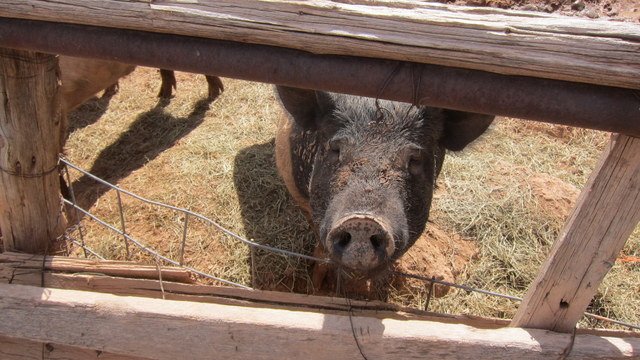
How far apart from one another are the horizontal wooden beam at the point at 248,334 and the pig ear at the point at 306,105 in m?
1.36

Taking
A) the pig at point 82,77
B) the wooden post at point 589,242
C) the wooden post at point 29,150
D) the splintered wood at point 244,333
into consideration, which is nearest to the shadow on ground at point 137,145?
the pig at point 82,77

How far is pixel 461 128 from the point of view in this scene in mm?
3088

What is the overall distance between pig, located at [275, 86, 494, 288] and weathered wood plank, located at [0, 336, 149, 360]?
117 cm

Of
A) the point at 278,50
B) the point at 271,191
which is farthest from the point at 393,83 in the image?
the point at 271,191

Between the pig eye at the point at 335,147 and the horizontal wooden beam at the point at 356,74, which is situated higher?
the horizontal wooden beam at the point at 356,74

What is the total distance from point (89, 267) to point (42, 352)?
43cm

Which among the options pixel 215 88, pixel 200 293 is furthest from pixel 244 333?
pixel 215 88

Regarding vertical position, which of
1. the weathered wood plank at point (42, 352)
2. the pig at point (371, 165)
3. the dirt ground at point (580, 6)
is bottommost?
the weathered wood plank at point (42, 352)

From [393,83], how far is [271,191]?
363 centimetres

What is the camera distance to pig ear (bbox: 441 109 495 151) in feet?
9.73

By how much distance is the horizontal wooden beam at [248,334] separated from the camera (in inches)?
80.5

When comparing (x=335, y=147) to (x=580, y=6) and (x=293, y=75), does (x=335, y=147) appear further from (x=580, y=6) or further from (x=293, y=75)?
(x=580, y=6)

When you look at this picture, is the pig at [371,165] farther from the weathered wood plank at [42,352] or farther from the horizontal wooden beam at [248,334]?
the weathered wood plank at [42,352]

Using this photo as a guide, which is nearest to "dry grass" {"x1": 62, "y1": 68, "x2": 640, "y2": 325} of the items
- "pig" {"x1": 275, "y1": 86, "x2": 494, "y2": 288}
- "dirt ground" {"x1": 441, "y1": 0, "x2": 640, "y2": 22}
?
"pig" {"x1": 275, "y1": 86, "x2": 494, "y2": 288}
